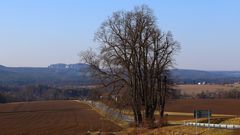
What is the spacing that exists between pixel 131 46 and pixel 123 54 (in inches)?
48.0

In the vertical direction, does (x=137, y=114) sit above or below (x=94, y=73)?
below

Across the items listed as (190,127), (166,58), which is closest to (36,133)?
(166,58)

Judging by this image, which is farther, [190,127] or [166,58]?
[166,58]

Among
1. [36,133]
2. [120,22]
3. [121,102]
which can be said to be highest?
[120,22]

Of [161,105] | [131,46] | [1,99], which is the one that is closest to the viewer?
[131,46]

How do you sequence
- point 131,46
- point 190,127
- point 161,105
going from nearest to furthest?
1. point 190,127
2. point 131,46
3. point 161,105

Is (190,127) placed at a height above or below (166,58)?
below

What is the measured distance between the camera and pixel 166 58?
51469 mm

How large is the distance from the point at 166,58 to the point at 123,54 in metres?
4.68

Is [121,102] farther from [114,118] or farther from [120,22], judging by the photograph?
[114,118]

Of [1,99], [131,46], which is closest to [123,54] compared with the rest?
[131,46]

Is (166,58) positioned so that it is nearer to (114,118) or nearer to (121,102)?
(121,102)

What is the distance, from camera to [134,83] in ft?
166

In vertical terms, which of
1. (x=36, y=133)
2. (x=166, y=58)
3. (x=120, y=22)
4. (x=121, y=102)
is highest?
(x=120, y=22)
